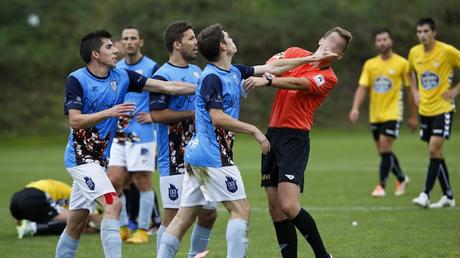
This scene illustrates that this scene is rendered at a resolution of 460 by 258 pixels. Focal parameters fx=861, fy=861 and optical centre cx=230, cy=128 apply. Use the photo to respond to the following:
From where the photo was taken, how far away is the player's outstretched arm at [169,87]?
7.98 m

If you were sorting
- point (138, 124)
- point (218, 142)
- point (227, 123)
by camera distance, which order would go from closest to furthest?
point (227, 123) → point (218, 142) → point (138, 124)

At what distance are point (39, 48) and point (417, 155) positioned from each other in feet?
58.2

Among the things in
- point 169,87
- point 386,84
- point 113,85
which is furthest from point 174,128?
point 386,84

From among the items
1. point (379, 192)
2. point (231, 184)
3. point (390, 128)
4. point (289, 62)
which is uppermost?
point (289, 62)

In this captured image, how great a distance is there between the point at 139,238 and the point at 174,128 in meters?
2.44

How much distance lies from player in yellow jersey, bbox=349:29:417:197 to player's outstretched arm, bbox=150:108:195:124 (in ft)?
20.3

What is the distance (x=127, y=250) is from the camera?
9.55m

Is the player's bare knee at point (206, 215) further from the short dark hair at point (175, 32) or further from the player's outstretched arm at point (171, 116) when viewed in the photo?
the short dark hair at point (175, 32)

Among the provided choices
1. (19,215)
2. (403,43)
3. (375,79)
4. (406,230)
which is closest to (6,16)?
(403,43)

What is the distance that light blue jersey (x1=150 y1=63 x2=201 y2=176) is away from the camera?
26.9 ft

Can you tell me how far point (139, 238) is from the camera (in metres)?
10.2

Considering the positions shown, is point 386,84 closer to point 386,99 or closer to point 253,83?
point 386,99

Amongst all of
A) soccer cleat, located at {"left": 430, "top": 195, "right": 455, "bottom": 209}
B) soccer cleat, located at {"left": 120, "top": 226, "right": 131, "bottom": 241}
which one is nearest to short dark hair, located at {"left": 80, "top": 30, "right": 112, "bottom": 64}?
soccer cleat, located at {"left": 120, "top": 226, "right": 131, "bottom": 241}

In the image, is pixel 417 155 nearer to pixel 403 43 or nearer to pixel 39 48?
pixel 403 43
